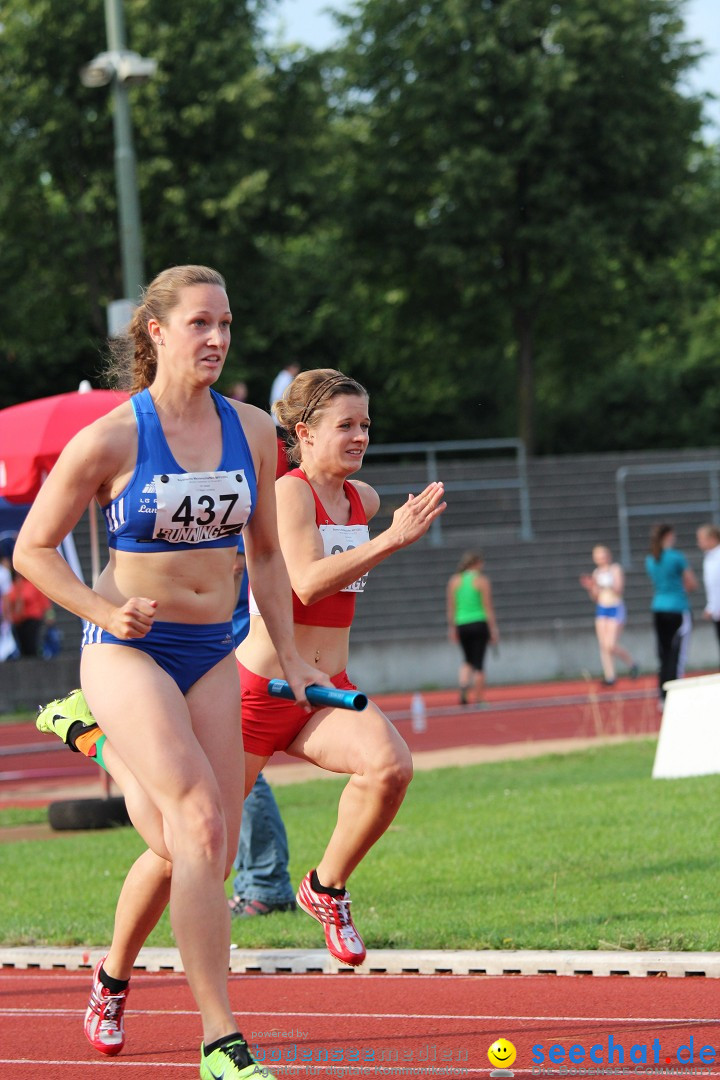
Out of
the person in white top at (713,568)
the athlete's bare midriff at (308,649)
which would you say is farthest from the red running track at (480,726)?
the athlete's bare midriff at (308,649)

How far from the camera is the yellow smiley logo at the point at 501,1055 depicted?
4773 millimetres

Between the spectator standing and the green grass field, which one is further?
the spectator standing

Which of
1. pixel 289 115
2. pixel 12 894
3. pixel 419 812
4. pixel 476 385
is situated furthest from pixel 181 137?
pixel 12 894

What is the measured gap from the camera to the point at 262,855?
27.2ft

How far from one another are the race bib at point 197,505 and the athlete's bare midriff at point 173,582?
0.06 m

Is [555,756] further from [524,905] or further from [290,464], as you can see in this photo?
[290,464]

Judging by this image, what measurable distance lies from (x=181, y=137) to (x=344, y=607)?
30085 millimetres

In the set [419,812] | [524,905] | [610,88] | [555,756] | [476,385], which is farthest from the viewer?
[476,385]

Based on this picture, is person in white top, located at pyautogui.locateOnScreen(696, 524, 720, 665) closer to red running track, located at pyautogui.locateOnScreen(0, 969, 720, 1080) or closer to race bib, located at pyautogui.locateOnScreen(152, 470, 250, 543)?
red running track, located at pyautogui.locateOnScreen(0, 969, 720, 1080)

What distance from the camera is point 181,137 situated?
113 ft

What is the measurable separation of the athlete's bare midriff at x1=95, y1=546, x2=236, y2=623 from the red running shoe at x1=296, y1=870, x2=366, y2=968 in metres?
1.43

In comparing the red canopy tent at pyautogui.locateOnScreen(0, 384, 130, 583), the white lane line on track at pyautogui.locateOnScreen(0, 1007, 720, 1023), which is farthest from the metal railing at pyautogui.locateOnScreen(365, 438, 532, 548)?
the white lane line on track at pyautogui.locateOnScreen(0, 1007, 720, 1023)

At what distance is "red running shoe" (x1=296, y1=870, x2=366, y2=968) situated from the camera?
18.4 ft

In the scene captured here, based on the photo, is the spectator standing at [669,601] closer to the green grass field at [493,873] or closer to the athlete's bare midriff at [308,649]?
the green grass field at [493,873]
